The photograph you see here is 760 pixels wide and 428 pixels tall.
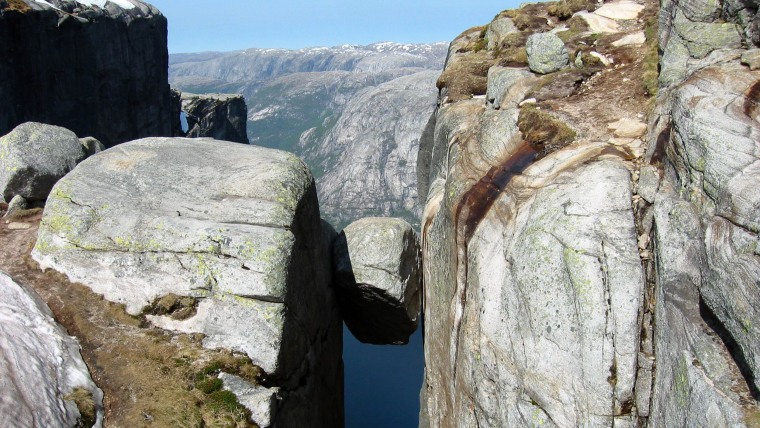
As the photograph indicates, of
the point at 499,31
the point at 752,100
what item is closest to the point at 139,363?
the point at 752,100

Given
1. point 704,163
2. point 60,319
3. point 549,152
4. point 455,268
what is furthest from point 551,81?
point 60,319

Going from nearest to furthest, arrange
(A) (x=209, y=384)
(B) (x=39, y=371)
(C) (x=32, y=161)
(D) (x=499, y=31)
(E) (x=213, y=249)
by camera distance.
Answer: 1. (B) (x=39, y=371)
2. (A) (x=209, y=384)
3. (E) (x=213, y=249)
4. (C) (x=32, y=161)
5. (D) (x=499, y=31)

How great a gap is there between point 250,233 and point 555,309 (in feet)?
30.7

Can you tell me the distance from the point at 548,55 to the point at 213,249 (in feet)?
46.7

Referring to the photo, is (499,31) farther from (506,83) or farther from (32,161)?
(32,161)

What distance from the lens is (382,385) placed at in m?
86.2

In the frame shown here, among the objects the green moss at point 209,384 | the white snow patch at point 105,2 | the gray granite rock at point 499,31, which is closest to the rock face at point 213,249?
the green moss at point 209,384

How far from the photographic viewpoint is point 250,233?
57.5 feet

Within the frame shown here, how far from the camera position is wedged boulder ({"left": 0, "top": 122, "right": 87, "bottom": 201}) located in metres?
22.8

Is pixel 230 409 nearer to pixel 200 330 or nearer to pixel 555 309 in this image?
pixel 200 330

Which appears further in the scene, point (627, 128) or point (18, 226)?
point (18, 226)

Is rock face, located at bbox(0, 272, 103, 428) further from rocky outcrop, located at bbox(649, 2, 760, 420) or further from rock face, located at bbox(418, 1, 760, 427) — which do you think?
rocky outcrop, located at bbox(649, 2, 760, 420)

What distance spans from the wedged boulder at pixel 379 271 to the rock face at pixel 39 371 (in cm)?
1094

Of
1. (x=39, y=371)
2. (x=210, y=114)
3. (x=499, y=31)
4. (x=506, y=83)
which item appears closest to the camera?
(x=39, y=371)
